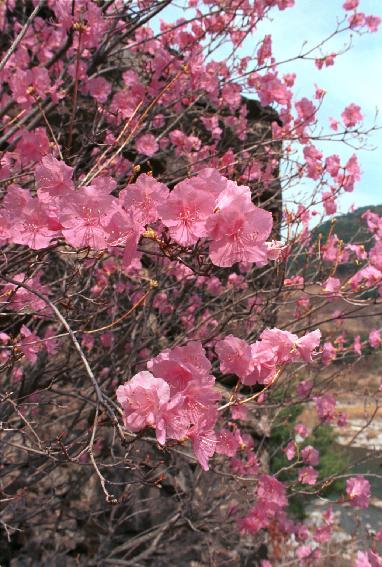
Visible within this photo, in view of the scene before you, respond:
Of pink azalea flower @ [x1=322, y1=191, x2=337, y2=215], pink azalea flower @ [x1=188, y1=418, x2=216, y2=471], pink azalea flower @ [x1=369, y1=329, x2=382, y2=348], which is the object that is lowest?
pink azalea flower @ [x1=369, y1=329, x2=382, y2=348]

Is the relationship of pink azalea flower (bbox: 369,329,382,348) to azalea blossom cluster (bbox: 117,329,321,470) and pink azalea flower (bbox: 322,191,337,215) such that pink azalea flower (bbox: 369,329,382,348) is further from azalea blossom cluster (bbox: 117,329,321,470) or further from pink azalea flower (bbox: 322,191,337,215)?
azalea blossom cluster (bbox: 117,329,321,470)

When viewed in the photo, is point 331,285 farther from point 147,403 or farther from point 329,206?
point 147,403

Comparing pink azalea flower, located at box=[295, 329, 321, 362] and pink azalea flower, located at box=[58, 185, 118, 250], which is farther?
pink azalea flower, located at box=[295, 329, 321, 362]

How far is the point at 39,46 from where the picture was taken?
3842 mm

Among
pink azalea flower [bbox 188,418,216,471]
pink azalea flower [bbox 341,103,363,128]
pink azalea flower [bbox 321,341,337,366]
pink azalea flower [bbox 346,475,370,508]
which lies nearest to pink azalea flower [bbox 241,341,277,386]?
pink azalea flower [bbox 188,418,216,471]

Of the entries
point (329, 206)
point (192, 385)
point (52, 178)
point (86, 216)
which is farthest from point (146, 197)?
point (329, 206)

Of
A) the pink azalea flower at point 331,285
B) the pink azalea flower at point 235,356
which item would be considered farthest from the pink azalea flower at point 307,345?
the pink azalea flower at point 331,285

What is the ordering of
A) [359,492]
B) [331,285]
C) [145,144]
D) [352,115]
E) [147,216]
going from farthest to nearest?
1. [352,115]
2. [359,492]
3. [145,144]
4. [331,285]
5. [147,216]

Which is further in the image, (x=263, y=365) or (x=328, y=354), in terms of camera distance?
(x=328, y=354)

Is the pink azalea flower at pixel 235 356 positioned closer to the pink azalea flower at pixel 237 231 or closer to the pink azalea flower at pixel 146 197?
the pink azalea flower at pixel 237 231

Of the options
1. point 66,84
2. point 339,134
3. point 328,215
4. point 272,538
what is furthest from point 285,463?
point 66,84

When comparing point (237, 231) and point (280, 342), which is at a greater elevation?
point (237, 231)

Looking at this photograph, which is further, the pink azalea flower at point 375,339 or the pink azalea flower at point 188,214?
the pink azalea flower at point 375,339

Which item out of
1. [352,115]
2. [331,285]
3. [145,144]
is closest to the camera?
[331,285]
